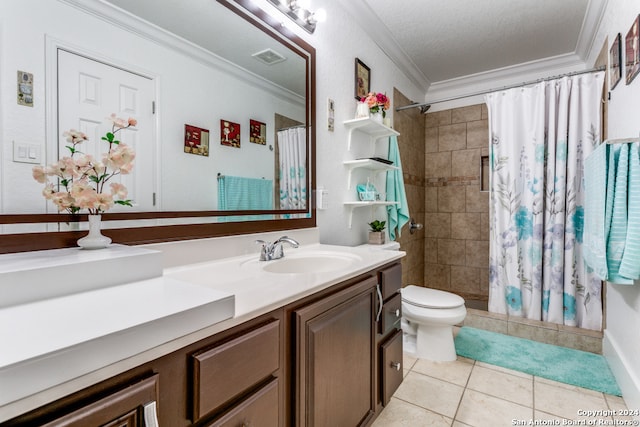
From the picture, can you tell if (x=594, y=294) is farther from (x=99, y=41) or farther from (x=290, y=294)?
(x=99, y=41)

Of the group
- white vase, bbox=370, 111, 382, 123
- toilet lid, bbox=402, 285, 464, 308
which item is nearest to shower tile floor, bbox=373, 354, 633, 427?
toilet lid, bbox=402, 285, 464, 308

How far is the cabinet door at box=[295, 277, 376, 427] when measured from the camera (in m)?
0.93

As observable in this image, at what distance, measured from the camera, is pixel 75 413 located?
0.45 metres

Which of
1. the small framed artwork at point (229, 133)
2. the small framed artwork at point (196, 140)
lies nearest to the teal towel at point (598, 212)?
the small framed artwork at point (229, 133)

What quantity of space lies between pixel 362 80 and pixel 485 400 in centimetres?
212

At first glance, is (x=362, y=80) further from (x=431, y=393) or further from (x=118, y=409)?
(x=118, y=409)

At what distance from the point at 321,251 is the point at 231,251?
18.1 inches

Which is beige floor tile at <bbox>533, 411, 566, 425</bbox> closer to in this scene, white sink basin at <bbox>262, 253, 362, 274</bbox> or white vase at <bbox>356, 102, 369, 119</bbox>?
white sink basin at <bbox>262, 253, 362, 274</bbox>

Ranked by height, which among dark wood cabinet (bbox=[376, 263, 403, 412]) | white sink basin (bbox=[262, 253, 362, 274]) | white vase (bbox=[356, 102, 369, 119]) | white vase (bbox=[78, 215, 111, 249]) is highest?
white vase (bbox=[356, 102, 369, 119])

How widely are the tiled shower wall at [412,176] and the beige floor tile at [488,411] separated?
1295 mm

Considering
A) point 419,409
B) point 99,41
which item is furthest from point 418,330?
point 99,41

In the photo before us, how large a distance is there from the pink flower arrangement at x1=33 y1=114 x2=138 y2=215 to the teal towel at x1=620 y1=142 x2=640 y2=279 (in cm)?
197

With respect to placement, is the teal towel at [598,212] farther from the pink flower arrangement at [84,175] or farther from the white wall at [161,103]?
the pink flower arrangement at [84,175]

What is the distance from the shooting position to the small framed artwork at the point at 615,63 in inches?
68.4
